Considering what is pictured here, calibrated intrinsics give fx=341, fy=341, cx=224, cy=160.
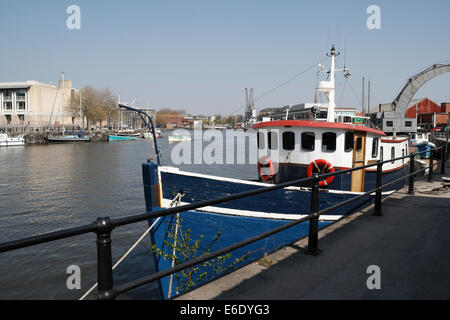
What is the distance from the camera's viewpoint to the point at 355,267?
13.3 feet

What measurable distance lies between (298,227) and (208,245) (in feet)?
7.69

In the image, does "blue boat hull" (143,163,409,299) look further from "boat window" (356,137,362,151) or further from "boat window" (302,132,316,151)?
"boat window" (356,137,362,151)

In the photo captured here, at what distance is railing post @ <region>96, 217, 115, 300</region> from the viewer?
7.60ft

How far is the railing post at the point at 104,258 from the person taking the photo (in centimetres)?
232

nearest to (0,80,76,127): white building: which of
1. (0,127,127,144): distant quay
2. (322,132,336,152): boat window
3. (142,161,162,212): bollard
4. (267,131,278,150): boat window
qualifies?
(0,127,127,144): distant quay

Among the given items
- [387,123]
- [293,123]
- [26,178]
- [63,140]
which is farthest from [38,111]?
[293,123]

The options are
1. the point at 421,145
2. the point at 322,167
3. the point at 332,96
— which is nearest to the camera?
the point at 322,167

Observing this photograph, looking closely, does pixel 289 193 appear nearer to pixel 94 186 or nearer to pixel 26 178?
pixel 94 186

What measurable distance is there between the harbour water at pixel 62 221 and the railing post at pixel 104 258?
7.31 metres

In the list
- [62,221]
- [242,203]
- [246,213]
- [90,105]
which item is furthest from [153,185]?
[90,105]

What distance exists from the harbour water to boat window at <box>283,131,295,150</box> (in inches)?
220

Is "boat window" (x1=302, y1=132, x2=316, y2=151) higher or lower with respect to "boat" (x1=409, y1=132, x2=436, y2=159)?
higher

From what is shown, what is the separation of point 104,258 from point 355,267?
2.97 meters

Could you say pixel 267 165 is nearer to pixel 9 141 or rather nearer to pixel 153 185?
pixel 153 185
